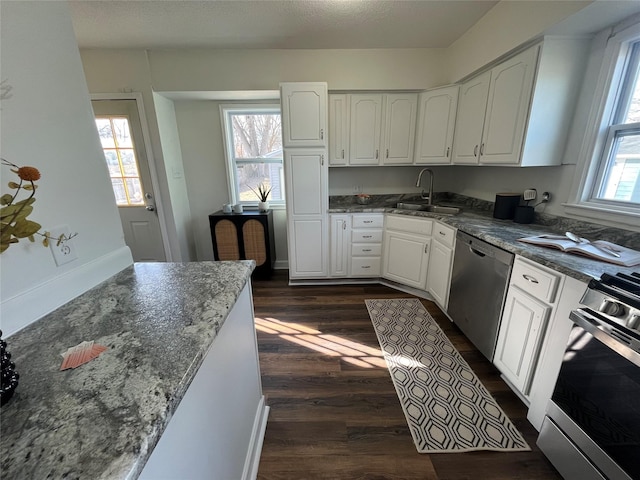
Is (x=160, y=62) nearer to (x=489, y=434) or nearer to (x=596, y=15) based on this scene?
(x=596, y=15)

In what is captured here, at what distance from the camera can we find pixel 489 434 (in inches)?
53.1

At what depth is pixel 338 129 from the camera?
2.77m

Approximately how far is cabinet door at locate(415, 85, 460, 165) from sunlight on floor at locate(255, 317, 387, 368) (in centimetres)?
207

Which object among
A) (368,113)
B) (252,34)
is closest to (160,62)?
(252,34)

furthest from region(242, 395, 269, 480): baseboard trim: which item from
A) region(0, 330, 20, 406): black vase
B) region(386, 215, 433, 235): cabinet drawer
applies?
region(386, 215, 433, 235): cabinet drawer

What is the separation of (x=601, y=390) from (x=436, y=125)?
2.45 meters

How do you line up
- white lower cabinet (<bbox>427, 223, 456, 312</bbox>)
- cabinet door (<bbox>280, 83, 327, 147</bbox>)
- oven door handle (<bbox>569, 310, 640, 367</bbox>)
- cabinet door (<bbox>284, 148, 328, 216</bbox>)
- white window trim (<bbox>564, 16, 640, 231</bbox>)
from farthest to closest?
cabinet door (<bbox>284, 148, 328, 216</bbox>), cabinet door (<bbox>280, 83, 327, 147</bbox>), white lower cabinet (<bbox>427, 223, 456, 312</bbox>), white window trim (<bbox>564, 16, 640, 231</bbox>), oven door handle (<bbox>569, 310, 640, 367</bbox>)

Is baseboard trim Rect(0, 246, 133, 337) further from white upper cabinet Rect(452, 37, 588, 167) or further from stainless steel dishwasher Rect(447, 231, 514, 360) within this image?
white upper cabinet Rect(452, 37, 588, 167)

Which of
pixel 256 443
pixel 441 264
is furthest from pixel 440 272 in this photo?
pixel 256 443

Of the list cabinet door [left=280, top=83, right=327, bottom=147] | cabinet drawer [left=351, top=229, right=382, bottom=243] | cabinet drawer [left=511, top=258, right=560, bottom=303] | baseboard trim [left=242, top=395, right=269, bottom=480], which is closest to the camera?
baseboard trim [left=242, top=395, right=269, bottom=480]

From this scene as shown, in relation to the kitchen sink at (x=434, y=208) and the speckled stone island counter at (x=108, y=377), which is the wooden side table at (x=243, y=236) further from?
the speckled stone island counter at (x=108, y=377)

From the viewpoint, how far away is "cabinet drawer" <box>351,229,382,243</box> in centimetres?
284

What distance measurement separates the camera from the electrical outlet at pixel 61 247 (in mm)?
901

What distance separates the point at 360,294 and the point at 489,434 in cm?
160
